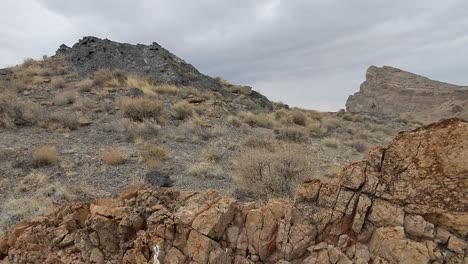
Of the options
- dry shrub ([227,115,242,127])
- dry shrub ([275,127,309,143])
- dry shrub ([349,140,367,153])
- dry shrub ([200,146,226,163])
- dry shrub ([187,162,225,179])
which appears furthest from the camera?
dry shrub ([227,115,242,127])

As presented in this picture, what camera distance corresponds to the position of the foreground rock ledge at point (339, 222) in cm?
413

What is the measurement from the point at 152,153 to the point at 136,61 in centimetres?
1829

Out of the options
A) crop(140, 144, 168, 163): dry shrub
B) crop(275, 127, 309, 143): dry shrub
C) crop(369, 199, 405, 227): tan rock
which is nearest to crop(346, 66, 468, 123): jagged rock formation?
crop(275, 127, 309, 143): dry shrub

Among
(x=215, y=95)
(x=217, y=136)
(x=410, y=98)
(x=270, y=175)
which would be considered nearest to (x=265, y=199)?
(x=270, y=175)

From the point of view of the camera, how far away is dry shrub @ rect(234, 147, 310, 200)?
9.09 m

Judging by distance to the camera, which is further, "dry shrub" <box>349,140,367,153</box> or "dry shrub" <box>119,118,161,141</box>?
"dry shrub" <box>349,140,367,153</box>

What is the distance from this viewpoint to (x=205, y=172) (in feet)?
37.9

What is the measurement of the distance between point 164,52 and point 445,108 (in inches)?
1251

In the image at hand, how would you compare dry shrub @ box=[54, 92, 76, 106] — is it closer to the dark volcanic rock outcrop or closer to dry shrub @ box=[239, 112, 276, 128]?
the dark volcanic rock outcrop

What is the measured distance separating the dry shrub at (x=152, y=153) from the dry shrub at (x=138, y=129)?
67.3 inches

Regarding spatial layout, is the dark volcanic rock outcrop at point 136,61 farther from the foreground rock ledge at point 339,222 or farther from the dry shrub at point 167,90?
the foreground rock ledge at point 339,222

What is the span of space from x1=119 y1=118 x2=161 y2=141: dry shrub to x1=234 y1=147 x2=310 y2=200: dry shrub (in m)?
6.43

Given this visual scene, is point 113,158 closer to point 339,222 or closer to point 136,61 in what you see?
point 339,222

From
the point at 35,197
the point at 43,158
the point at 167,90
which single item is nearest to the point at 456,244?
the point at 35,197
